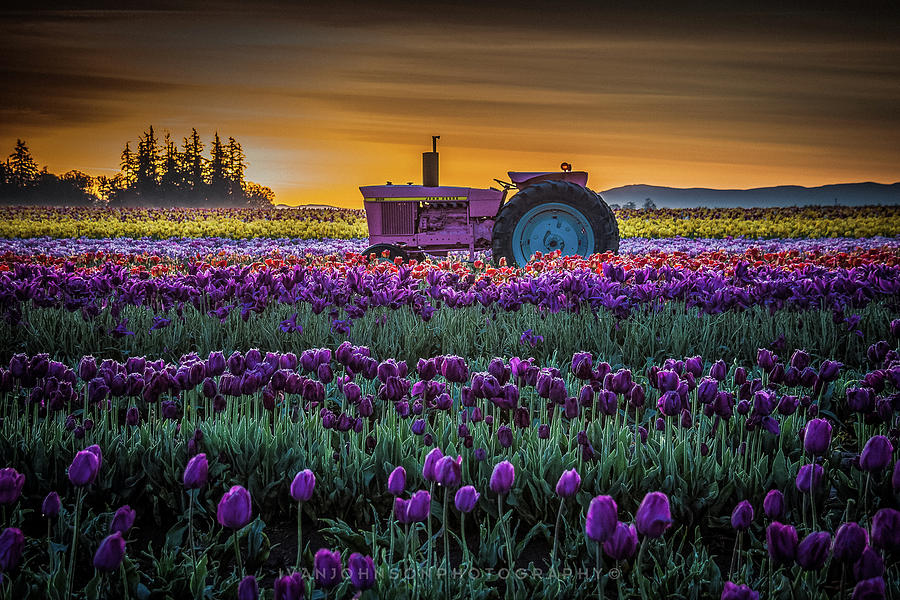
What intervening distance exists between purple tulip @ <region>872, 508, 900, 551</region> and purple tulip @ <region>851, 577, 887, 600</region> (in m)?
0.13

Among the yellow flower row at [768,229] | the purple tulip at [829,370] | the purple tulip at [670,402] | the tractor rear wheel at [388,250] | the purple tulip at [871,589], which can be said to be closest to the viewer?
the purple tulip at [871,589]

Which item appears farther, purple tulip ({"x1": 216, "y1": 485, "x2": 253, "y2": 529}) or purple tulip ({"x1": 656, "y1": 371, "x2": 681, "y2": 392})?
purple tulip ({"x1": 656, "y1": 371, "x2": 681, "y2": 392})

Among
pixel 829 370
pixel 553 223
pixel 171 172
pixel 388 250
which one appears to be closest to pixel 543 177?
pixel 553 223

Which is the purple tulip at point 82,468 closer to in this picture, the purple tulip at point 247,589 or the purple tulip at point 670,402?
the purple tulip at point 247,589

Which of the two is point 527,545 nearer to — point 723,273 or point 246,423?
point 246,423

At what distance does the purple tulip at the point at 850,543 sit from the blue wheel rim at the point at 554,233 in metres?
7.81

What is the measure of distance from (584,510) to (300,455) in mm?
1136

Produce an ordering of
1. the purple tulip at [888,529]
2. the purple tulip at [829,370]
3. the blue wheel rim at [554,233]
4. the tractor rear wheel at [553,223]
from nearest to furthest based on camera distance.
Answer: the purple tulip at [888,529]
the purple tulip at [829,370]
the tractor rear wheel at [553,223]
the blue wheel rim at [554,233]

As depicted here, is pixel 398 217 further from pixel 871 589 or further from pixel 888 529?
pixel 871 589

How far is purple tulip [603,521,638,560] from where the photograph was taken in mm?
1382

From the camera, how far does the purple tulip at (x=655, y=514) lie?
1.41m

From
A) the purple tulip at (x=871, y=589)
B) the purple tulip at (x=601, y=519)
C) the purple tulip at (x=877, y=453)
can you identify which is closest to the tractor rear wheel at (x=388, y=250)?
the purple tulip at (x=877, y=453)

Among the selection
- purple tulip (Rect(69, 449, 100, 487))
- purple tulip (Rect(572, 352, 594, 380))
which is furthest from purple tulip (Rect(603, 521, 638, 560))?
purple tulip (Rect(572, 352, 594, 380))

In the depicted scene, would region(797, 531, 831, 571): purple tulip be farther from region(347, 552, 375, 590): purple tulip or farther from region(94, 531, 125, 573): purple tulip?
region(94, 531, 125, 573): purple tulip
